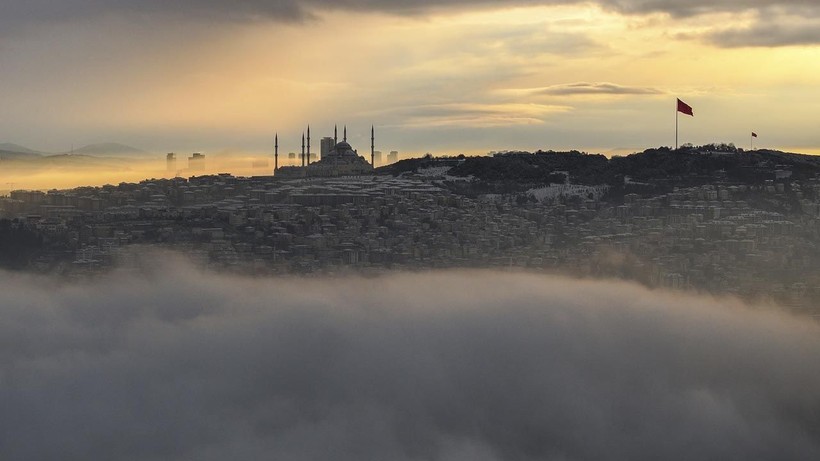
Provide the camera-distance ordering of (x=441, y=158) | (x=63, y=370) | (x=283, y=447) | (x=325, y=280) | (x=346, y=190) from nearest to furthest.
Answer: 1. (x=283, y=447)
2. (x=63, y=370)
3. (x=325, y=280)
4. (x=346, y=190)
5. (x=441, y=158)

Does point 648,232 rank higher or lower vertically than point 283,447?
higher

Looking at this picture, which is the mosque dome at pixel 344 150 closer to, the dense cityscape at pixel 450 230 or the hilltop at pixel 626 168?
the hilltop at pixel 626 168

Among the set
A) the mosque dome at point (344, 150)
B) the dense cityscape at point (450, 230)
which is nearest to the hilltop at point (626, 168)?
Answer: the dense cityscape at point (450, 230)

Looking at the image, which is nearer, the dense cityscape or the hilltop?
the dense cityscape

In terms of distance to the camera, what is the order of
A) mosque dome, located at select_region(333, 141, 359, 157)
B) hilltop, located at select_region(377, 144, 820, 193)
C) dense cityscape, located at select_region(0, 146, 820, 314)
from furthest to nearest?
1. mosque dome, located at select_region(333, 141, 359, 157)
2. hilltop, located at select_region(377, 144, 820, 193)
3. dense cityscape, located at select_region(0, 146, 820, 314)

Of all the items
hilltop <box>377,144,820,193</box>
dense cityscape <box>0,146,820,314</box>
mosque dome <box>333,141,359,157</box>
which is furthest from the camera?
mosque dome <box>333,141,359,157</box>

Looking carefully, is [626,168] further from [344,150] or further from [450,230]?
[344,150]

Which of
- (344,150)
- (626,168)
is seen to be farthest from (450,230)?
(344,150)

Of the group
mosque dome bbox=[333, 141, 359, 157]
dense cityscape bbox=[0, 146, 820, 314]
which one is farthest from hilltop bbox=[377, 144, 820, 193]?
mosque dome bbox=[333, 141, 359, 157]

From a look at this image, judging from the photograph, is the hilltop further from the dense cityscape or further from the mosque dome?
the mosque dome

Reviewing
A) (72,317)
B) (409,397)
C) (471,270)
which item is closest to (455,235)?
(471,270)

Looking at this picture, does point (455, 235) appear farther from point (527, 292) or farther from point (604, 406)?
point (604, 406)
